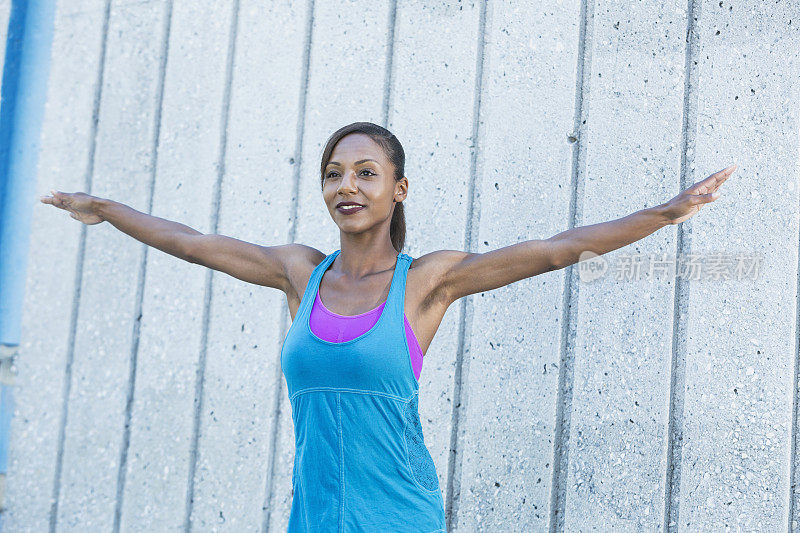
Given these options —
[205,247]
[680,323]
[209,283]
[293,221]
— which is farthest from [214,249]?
[680,323]

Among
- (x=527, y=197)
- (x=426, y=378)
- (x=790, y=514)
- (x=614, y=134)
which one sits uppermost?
(x=614, y=134)

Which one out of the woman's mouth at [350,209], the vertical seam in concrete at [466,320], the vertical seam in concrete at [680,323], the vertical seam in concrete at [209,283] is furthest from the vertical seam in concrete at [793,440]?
the vertical seam in concrete at [209,283]

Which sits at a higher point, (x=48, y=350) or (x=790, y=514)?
(x=48, y=350)

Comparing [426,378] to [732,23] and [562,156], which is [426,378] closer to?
[562,156]

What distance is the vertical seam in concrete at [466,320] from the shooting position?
3.27 m

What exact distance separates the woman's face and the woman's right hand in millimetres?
871

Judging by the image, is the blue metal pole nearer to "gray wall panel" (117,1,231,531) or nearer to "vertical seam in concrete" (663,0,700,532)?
"gray wall panel" (117,1,231,531)

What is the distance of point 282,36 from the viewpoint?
3820 millimetres

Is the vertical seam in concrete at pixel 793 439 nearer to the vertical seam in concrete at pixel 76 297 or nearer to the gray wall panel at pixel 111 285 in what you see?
the gray wall panel at pixel 111 285

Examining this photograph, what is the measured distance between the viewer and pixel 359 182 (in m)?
2.64

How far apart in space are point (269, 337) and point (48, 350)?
1.23m

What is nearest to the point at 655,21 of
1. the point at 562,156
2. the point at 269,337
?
the point at 562,156

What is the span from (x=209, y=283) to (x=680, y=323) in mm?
2001

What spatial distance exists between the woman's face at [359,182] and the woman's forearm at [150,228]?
1.85 ft
